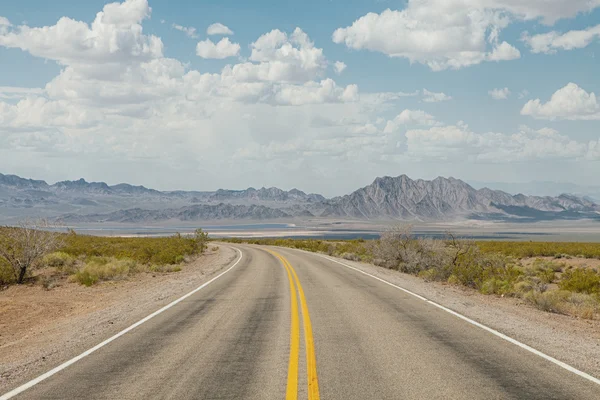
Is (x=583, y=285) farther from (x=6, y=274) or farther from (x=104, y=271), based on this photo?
(x=6, y=274)

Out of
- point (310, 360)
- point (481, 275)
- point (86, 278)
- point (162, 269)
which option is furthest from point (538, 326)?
point (162, 269)

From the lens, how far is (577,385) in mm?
7027

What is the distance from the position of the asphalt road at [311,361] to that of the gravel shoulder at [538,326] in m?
0.66

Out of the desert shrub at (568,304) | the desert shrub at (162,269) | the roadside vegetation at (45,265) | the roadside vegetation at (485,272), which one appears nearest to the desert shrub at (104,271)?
the roadside vegetation at (45,265)

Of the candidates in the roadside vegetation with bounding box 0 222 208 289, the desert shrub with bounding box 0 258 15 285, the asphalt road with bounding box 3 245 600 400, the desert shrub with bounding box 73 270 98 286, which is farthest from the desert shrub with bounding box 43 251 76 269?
the asphalt road with bounding box 3 245 600 400

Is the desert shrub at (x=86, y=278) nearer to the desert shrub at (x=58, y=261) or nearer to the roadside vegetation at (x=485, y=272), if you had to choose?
the desert shrub at (x=58, y=261)

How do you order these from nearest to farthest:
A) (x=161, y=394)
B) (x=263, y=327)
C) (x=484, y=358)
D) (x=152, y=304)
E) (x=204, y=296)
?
1. (x=161, y=394)
2. (x=484, y=358)
3. (x=263, y=327)
4. (x=152, y=304)
5. (x=204, y=296)

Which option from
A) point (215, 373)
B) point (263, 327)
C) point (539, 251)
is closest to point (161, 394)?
point (215, 373)

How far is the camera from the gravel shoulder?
8.90 m

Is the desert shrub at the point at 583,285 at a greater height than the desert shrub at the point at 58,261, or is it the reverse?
the desert shrub at the point at 58,261

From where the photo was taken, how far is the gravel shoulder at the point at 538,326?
8.90m

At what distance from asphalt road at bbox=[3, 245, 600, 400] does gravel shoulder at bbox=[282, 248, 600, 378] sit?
2.16 feet

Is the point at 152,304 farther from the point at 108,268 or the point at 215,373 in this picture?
the point at 108,268

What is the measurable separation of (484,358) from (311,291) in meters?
9.28
